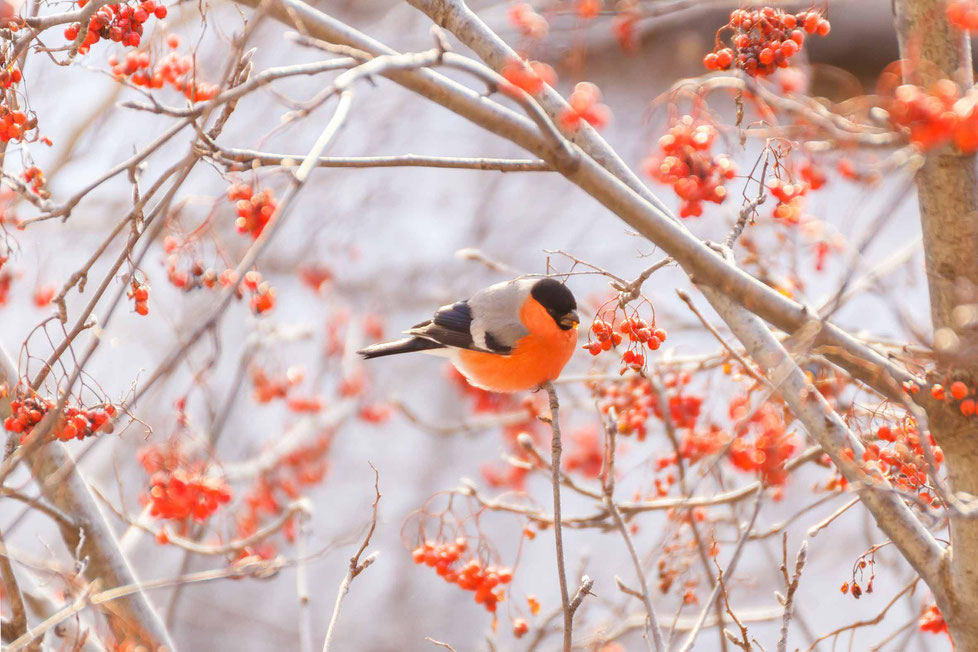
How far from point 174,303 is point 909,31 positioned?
13.6ft

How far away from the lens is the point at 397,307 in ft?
16.5

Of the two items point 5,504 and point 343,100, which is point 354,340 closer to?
point 343,100

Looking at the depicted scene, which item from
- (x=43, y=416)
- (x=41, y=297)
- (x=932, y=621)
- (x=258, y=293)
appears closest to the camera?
(x=43, y=416)

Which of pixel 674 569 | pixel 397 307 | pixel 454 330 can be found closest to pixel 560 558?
pixel 674 569

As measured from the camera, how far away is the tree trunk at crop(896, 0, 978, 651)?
67.1 inches

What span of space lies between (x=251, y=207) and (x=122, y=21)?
0.47m

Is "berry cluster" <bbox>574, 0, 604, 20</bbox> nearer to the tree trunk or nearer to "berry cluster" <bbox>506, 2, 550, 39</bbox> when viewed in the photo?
"berry cluster" <bbox>506, 2, 550, 39</bbox>

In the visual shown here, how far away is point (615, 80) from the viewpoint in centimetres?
722

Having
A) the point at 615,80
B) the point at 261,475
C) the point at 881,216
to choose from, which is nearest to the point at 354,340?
the point at 261,475

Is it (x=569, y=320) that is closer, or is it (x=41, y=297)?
(x=569, y=320)

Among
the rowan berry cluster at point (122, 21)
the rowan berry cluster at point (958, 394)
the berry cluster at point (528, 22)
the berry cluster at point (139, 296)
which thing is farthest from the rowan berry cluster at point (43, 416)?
the rowan berry cluster at point (958, 394)

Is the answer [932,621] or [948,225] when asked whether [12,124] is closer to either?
[948,225]

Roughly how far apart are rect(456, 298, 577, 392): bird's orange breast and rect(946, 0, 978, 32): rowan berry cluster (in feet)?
5.07

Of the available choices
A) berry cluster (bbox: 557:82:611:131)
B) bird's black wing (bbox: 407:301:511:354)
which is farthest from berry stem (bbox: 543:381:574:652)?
bird's black wing (bbox: 407:301:511:354)
